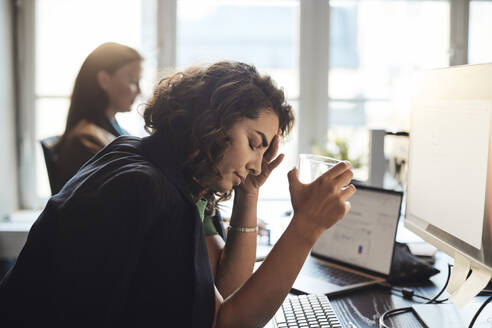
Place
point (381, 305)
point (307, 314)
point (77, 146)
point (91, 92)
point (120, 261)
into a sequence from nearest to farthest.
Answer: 1. point (120, 261)
2. point (307, 314)
3. point (381, 305)
4. point (77, 146)
5. point (91, 92)

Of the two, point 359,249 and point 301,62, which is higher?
point 301,62

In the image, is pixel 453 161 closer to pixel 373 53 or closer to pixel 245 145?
pixel 245 145

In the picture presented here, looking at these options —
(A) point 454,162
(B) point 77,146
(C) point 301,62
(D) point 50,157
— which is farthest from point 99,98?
(A) point 454,162

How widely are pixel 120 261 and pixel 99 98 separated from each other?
5.25 ft

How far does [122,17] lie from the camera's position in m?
2.79

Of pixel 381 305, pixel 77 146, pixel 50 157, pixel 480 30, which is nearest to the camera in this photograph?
pixel 381 305

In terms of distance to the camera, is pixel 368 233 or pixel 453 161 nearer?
pixel 453 161

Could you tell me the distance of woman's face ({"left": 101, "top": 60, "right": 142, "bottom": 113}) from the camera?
2.26m

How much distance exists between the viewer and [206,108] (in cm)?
96

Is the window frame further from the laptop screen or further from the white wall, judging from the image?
the laptop screen

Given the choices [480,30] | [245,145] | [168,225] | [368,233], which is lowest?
[368,233]

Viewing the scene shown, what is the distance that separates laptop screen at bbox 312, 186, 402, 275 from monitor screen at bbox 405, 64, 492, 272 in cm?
10

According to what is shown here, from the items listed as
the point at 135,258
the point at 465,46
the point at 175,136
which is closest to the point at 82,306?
the point at 135,258

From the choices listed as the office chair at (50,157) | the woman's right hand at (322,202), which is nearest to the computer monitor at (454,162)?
the woman's right hand at (322,202)
